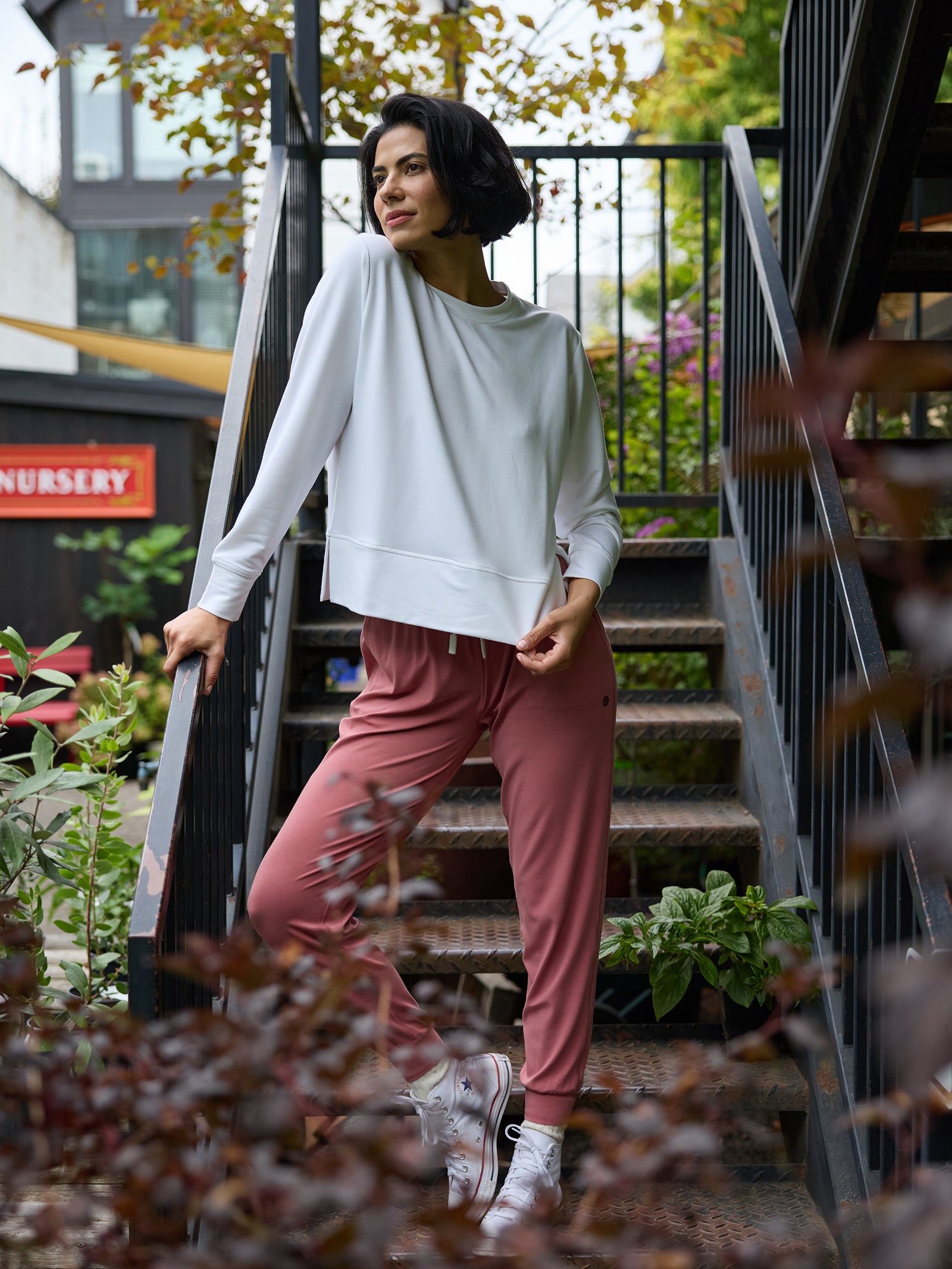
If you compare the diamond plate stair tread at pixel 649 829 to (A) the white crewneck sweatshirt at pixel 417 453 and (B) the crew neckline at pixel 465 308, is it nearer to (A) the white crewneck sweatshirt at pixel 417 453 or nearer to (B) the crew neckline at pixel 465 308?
(A) the white crewneck sweatshirt at pixel 417 453

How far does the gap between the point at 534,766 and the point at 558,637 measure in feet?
0.64

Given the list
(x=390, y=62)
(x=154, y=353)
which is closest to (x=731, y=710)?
(x=390, y=62)

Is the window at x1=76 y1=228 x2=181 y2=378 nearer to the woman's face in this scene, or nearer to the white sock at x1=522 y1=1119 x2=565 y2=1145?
the woman's face

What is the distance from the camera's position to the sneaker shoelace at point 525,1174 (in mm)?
1584

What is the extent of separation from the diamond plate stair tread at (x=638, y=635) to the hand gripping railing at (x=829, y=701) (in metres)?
0.18

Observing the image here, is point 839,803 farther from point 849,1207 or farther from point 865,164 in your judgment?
point 865,164

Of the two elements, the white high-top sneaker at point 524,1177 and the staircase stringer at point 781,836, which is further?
the staircase stringer at point 781,836

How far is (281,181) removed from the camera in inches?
107

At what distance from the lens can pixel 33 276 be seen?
13.0 m

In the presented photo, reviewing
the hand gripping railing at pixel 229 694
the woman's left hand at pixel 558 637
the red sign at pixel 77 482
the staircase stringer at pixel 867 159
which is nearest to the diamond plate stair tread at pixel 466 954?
the hand gripping railing at pixel 229 694

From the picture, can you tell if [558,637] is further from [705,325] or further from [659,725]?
[705,325]

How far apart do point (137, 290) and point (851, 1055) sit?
13572 millimetres

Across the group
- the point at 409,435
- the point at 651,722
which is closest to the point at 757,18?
the point at 651,722

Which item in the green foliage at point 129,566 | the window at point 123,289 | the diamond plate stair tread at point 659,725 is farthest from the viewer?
the window at point 123,289
